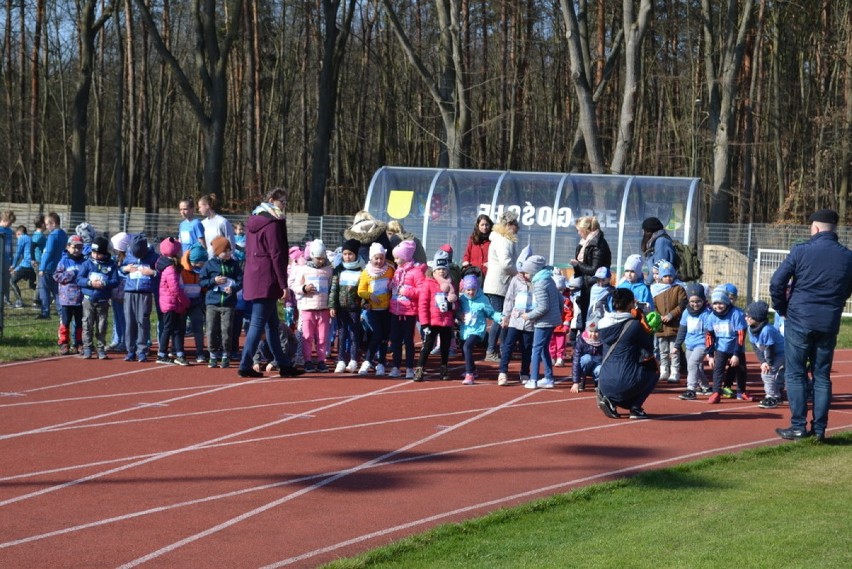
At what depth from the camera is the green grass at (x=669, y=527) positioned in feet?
21.9

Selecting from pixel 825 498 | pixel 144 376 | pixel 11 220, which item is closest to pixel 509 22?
pixel 11 220

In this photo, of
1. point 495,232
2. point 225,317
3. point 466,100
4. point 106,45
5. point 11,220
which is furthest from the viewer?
point 106,45

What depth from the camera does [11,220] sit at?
22.7 m

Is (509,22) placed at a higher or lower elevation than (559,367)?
higher

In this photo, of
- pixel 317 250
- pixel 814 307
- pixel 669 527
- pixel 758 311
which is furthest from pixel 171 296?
pixel 669 527

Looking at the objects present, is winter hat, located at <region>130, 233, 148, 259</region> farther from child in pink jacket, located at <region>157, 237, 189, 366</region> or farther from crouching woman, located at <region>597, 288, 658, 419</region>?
crouching woman, located at <region>597, 288, 658, 419</region>

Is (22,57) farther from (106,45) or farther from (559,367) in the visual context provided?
(559,367)

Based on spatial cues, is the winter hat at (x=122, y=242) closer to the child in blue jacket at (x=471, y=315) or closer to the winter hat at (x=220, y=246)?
the winter hat at (x=220, y=246)

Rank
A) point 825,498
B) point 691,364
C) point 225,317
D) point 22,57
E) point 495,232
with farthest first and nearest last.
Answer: point 22,57 → point 495,232 → point 225,317 → point 691,364 → point 825,498

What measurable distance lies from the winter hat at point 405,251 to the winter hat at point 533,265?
1662 mm

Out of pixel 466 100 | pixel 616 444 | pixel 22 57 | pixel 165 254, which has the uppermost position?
pixel 22 57

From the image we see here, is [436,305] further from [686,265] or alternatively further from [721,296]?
[686,265]

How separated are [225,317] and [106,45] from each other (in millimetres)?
43374

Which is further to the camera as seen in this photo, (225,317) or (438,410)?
(225,317)
